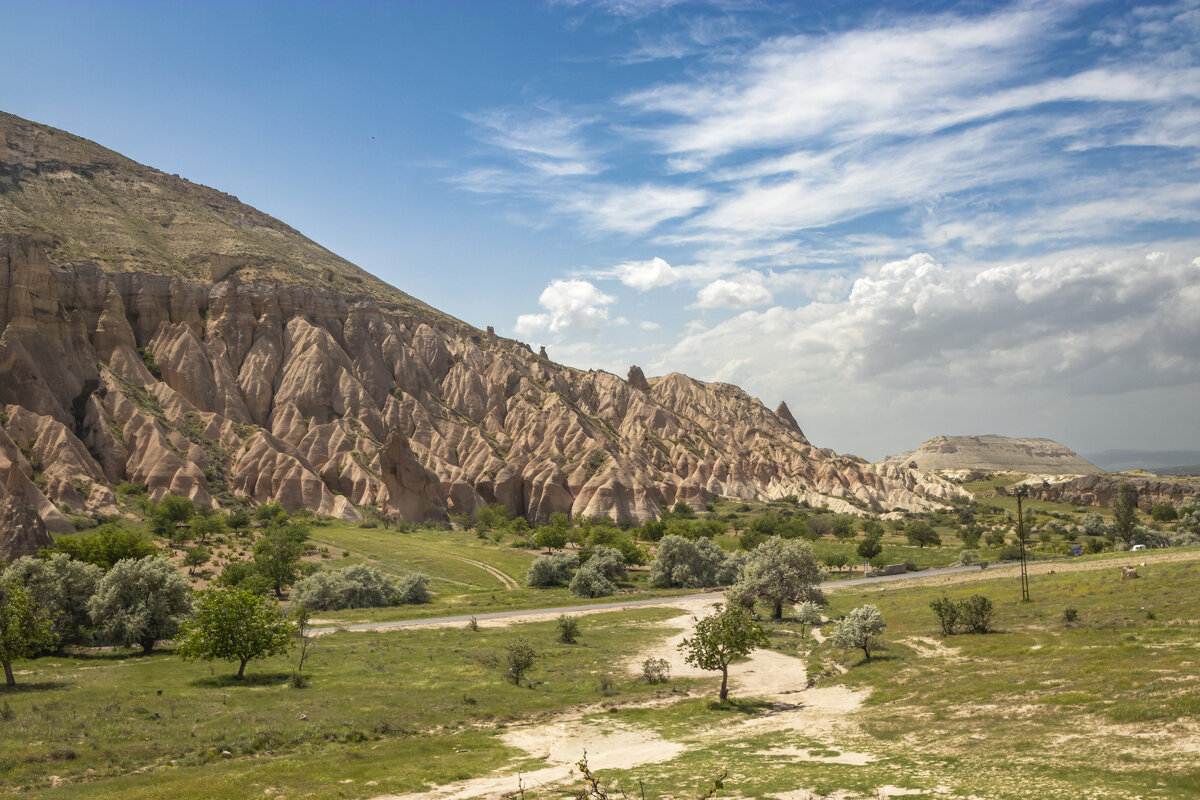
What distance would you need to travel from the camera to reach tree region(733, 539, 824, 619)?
5681 cm

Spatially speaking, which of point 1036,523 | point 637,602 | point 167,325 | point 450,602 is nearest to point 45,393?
point 167,325

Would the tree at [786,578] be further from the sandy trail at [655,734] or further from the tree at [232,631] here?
the tree at [232,631]

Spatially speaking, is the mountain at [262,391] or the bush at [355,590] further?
the mountain at [262,391]

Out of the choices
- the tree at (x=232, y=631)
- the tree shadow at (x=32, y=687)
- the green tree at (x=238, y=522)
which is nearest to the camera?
the tree shadow at (x=32, y=687)

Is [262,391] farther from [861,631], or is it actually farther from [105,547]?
[861,631]

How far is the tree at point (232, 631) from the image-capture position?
120ft

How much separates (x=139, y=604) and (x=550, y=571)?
139 feet

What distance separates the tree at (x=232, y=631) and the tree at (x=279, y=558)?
23.4m

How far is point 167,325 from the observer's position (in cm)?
11712

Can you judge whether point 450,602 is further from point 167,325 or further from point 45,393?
point 167,325

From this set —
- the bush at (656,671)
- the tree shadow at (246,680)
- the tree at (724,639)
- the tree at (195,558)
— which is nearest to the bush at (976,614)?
the tree at (724,639)

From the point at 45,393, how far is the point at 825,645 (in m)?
93.1

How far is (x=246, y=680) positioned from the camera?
36.2 m

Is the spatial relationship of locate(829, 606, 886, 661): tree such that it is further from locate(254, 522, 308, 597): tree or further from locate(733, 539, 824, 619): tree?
locate(254, 522, 308, 597): tree
